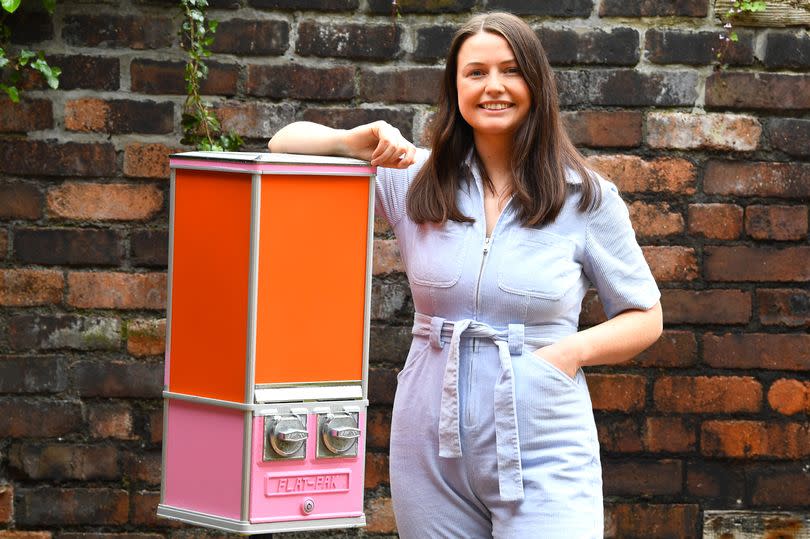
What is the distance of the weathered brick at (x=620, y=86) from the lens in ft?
9.14

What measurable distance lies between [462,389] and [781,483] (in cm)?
118

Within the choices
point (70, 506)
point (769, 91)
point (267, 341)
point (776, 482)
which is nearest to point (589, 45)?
point (769, 91)

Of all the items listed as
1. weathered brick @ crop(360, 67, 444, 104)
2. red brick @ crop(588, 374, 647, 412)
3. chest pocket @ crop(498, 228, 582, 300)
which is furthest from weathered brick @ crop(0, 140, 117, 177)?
red brick @ crop(588, 374, 647, 412)

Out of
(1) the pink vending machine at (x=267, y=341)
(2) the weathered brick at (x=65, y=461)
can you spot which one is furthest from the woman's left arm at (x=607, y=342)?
(2) the weathered brick at (x=65, y=461)

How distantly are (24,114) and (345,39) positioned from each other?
2.48 ft

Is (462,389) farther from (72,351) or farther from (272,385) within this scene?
(72,351)

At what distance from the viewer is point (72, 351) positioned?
9.08 feet

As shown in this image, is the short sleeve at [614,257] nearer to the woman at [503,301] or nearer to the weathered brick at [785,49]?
the woman at [503,301]

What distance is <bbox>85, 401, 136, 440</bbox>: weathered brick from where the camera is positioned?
9.11 ft

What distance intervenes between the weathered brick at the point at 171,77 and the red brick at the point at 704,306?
1131 mm

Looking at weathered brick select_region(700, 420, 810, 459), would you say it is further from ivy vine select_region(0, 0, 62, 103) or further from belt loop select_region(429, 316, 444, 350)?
ivy vine select_region(0, 0, 62, 103)

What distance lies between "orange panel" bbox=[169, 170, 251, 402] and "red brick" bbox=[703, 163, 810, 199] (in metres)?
1.41

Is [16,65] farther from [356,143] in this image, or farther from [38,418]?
[356,143]

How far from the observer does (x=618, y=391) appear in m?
2.82
